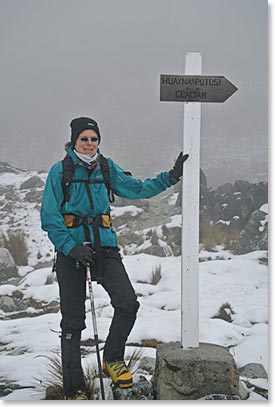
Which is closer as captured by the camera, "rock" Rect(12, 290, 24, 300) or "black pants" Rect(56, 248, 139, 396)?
"black pants" Rect(56, 248, 139, 396)

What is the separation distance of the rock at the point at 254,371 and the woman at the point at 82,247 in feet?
3.54

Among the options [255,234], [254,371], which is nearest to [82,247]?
[254,371]

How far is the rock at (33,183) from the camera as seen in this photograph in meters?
4.96

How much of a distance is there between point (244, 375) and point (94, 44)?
3.19m

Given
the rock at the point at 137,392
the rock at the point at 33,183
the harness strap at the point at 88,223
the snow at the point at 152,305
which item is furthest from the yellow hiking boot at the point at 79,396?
the rock at the point at 33,183

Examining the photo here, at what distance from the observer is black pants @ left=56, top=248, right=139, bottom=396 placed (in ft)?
10.3

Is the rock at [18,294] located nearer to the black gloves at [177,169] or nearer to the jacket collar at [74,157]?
the jacket collar at [74,157]

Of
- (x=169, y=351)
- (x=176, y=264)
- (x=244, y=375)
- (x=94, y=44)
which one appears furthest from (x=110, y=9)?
(x=244, y=375)

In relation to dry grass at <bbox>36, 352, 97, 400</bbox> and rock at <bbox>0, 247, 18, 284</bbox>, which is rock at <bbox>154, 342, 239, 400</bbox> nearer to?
dry grass at <bbox>36, 352, 97, 400</bbox>

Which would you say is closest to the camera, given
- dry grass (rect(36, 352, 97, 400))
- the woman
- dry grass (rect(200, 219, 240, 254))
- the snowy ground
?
the woman

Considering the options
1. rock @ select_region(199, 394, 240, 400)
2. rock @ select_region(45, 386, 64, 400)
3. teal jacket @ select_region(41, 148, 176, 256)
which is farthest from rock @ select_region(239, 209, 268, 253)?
rock @ select_region(45, 386, 64, 400)

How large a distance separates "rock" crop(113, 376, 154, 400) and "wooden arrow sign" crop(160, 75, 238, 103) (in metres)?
1.87

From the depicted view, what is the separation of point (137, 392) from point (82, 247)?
104 cm

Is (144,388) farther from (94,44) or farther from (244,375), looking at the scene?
(94,44)
